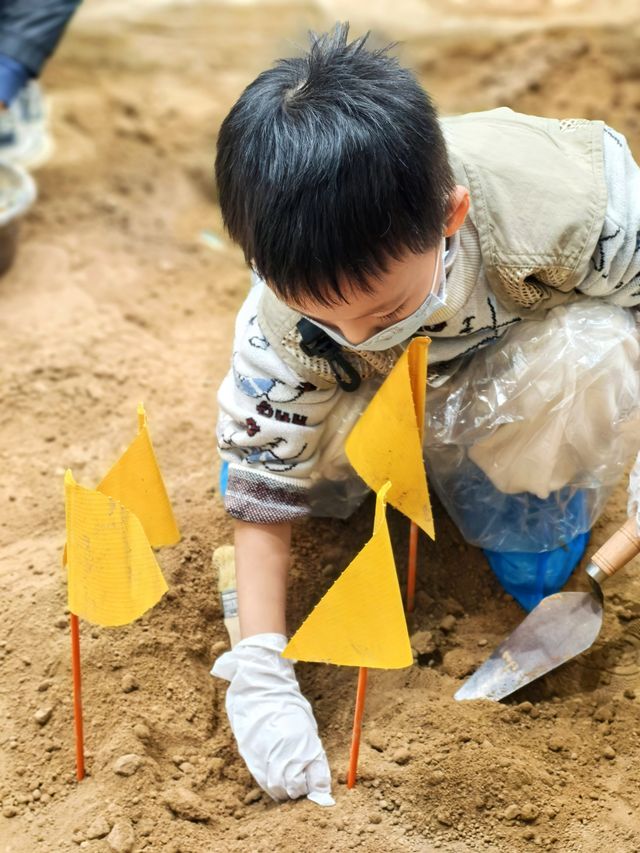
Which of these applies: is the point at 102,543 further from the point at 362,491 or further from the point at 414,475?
the point at 362,491

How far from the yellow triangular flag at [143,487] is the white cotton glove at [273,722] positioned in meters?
0.20

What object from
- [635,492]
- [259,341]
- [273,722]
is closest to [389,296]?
[259,341]

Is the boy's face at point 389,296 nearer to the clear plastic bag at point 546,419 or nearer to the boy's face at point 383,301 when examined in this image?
the boy's face at point 383,301

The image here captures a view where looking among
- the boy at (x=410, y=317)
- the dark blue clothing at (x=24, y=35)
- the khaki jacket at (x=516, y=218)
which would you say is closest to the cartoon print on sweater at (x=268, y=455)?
the boy at (x=410, y=317)

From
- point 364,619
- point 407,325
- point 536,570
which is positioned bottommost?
→ point 536,570

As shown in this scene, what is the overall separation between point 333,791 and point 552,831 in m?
0.25

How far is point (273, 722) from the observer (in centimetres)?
127

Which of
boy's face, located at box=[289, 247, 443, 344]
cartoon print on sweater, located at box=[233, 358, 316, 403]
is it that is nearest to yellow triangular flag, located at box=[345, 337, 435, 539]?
boy's face, located at box=[289, 247, 443, 344]

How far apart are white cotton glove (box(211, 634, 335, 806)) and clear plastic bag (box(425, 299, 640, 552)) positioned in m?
0.37

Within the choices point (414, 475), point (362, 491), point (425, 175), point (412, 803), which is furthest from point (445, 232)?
point (412, 803)

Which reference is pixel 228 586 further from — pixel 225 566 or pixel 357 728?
pixel 357 728

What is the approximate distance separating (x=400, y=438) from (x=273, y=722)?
383 mm

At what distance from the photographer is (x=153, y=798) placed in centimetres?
123

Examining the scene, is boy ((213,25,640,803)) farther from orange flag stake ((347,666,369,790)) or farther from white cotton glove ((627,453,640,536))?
white cotton glove ((627,453,640,536))
